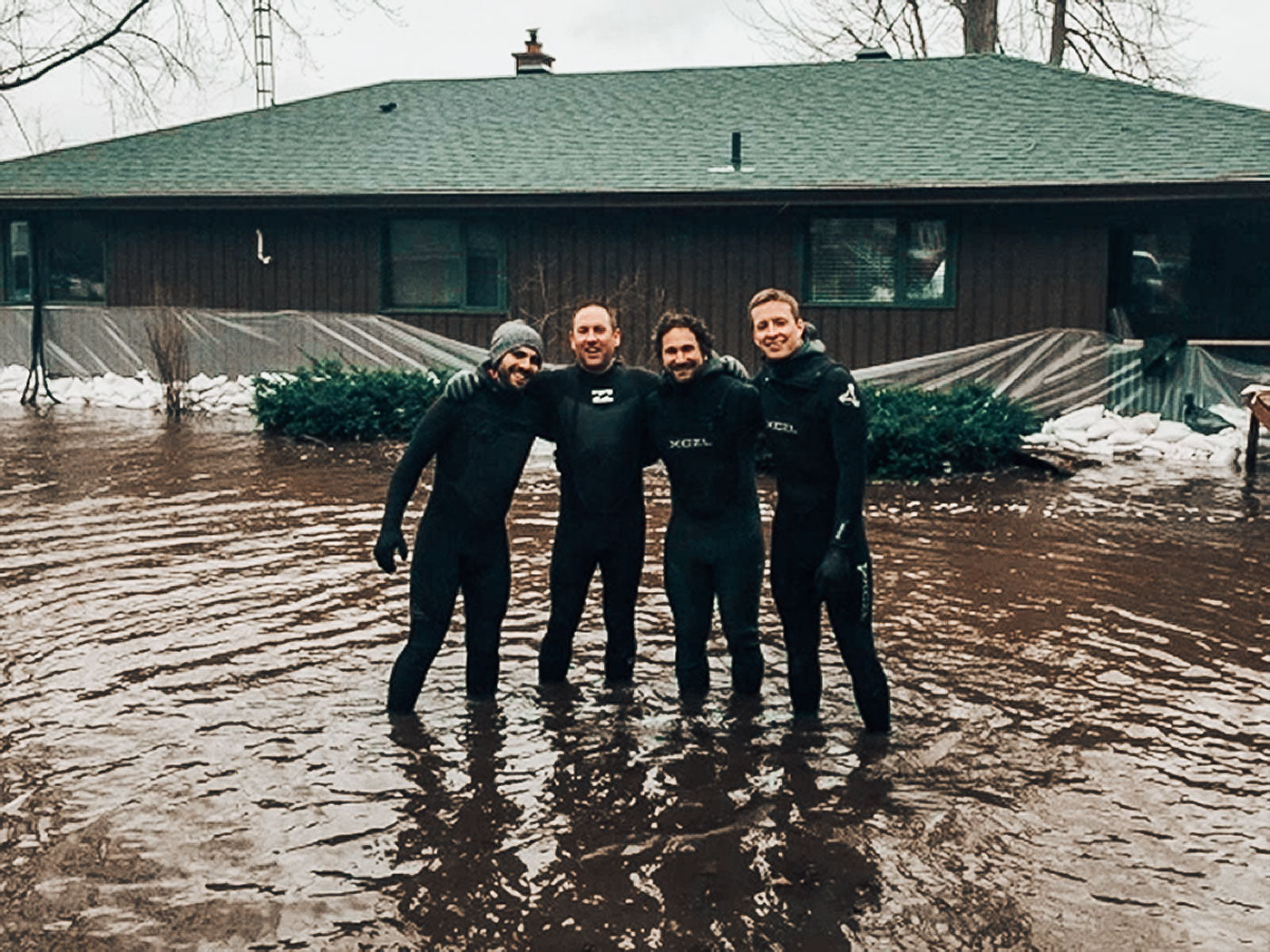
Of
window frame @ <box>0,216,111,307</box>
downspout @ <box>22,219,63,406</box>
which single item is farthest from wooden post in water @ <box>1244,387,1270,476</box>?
window frame @ <box>0,216,111,307</box>

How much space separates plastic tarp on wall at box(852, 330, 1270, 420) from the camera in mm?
16453

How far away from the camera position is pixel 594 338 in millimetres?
6742

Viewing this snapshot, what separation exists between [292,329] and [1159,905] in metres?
17.0

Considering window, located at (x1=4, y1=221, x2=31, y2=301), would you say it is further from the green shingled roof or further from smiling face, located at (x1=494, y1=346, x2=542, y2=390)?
smiling face, located at (x1=494, y1=346, x2=542, y2=390)

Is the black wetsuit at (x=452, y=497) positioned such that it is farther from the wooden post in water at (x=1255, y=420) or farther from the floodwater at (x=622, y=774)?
the wooden post in water at (x=1255, y=420)

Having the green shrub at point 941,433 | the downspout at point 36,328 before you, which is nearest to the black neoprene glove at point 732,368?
the green shrub at point 941,433

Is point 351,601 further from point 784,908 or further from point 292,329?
point 292,329

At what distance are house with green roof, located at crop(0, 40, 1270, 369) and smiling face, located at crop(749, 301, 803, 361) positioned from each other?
11.7m

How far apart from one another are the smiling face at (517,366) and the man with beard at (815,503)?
1.00m

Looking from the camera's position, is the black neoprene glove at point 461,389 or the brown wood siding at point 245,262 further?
the brown wood siding at point 245,262

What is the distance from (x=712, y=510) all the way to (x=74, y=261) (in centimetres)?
1896

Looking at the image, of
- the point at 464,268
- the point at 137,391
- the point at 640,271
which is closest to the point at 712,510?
the point at 640,271

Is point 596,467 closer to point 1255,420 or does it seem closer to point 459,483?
point 459,483

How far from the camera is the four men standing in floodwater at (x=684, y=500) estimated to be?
248 inches
